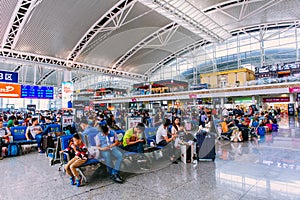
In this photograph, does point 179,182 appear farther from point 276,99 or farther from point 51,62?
point 51,62

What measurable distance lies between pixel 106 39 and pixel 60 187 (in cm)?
2513

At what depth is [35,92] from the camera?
18.2 m

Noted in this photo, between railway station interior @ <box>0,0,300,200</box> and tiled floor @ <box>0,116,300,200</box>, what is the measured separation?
32mm

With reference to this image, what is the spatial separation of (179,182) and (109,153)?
59.8 inches

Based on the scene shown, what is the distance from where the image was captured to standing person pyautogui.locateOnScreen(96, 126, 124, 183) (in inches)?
152

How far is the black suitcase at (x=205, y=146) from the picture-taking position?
5195 mm

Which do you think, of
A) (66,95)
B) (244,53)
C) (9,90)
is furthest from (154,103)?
(9,90)

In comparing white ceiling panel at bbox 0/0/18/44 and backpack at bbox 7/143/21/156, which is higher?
white ceiling panel at bbox 0/0/18/44

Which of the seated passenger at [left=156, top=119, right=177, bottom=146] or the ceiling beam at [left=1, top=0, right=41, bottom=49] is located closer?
the seated passenger at [left=156, top=119, right=177, bottom=146]

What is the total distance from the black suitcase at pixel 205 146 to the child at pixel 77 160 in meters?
3.06

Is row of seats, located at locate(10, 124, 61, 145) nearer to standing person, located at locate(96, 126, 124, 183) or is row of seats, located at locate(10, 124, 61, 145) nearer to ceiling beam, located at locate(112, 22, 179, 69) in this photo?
standing person, located at locate(96, 126, 124, 183)

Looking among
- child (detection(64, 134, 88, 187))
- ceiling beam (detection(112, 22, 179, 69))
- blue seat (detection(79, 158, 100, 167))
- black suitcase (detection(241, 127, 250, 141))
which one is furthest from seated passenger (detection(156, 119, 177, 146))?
ceiling beam (detection(112, 22, 179, 69))

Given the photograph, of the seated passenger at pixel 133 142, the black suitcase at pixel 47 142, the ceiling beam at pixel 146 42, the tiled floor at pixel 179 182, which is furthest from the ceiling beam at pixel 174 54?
the seated passenger at pixel 133 142

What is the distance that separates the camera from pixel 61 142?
4.38 meters
